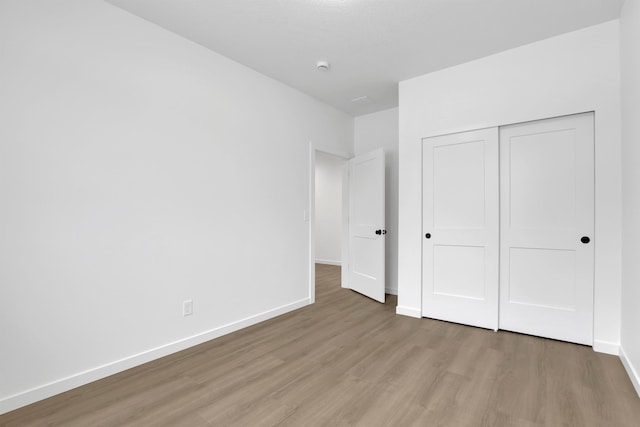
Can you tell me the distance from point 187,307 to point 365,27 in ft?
9.47

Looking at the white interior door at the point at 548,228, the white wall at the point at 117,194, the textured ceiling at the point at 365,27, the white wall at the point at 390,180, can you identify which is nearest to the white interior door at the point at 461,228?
the white interior door at the point at 548,228

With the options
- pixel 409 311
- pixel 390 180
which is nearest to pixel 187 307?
pixel 409 311

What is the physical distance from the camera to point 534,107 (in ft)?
9.54

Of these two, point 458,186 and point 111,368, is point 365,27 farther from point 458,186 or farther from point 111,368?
point 111,368

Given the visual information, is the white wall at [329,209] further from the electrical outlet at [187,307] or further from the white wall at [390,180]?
the electrical outlet at [187,307]

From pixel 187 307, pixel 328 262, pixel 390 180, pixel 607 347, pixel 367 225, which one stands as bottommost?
pixel 328 262

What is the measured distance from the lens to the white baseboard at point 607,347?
8.32 ft

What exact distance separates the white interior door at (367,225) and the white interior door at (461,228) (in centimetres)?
70

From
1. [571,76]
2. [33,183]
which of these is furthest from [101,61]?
[571,76]

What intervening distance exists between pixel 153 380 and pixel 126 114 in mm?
1986

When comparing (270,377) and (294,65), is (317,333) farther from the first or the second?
(294,65)

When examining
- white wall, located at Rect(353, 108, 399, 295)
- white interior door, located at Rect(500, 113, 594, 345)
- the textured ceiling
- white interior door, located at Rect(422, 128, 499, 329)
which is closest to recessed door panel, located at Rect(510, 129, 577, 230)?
white interior door, located at Rect(500, 113, 594, 345)

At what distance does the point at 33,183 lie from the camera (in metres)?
1.97

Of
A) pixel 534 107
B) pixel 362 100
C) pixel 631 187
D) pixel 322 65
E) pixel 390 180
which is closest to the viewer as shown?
pixel 631 187
